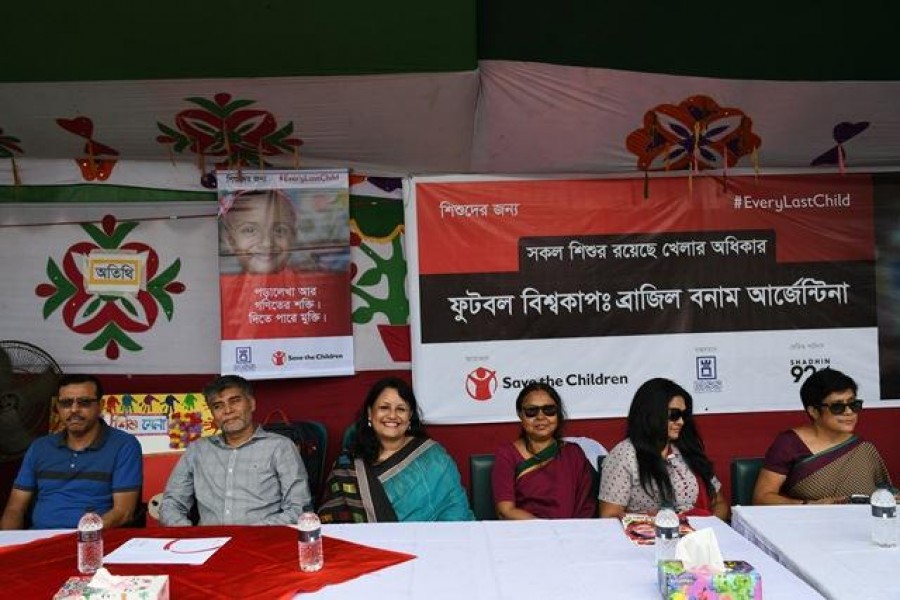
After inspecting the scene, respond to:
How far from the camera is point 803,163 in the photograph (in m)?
4.28

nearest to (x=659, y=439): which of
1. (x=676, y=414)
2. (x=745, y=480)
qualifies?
(x=676, y=414)

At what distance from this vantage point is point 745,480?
3225 mm

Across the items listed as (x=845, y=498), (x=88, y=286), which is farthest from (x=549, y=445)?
(x=88, y=286)

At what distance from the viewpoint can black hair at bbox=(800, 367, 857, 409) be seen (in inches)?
120

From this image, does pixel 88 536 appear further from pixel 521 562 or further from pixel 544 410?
pixel 544 410

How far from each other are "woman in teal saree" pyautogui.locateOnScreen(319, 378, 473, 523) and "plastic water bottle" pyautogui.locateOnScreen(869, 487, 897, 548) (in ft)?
4.29

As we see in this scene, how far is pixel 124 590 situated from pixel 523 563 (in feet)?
3.06

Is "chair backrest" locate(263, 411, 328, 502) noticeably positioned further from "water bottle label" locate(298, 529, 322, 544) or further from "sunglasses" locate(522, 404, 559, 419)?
"water bottle label" locate(298, 529, 322, 544)

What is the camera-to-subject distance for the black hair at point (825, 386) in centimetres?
304

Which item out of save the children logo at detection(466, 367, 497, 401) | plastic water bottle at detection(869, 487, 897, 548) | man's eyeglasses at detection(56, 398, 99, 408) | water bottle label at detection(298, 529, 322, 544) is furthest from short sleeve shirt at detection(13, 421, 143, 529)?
plastic water bottle at detection(869, 487, 897, 548)

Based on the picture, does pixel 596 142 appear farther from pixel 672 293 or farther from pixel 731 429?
pixel 731 429

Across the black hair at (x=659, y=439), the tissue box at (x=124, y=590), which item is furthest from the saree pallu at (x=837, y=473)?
the tissue box at (x=124, y=590)

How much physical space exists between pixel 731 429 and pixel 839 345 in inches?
27.0

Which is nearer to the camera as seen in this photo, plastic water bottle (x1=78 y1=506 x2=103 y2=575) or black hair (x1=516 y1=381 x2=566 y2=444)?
plastic water bottle (x1=78 y1=506 x2=103 y2=575)
